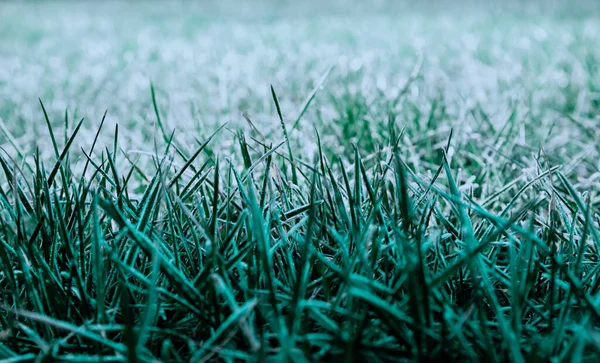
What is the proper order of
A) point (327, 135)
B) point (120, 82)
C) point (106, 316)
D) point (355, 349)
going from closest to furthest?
point (355, 349) → point (106, 316) → point (327, 135) → point (120, 82)

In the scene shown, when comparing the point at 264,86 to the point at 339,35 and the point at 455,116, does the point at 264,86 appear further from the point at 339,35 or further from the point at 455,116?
the point at 339,35

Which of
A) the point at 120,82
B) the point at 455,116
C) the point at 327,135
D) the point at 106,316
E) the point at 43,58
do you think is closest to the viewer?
the point at 106,316

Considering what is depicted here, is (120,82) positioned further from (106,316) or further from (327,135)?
(106,316)

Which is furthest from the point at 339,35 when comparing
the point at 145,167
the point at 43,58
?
the point at 145,167

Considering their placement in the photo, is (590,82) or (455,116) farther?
(590,82)

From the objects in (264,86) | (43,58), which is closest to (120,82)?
(264,86)

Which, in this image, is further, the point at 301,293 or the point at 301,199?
the point at 301,199
